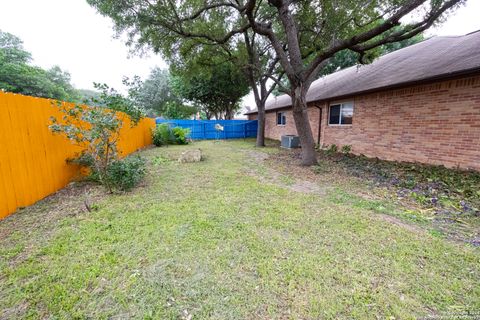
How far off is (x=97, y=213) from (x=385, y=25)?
23.1 ft

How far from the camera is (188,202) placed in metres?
3.72

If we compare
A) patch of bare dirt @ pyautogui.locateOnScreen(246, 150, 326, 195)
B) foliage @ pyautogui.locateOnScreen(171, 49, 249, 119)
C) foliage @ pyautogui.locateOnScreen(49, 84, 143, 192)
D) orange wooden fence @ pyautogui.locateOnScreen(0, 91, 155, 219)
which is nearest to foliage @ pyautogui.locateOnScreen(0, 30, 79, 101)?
foliage @ pyautogui.locateOnScreen(171, 49, 249, 119)

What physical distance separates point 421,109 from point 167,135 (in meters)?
11.6

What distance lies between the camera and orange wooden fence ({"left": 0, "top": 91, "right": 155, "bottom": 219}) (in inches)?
115

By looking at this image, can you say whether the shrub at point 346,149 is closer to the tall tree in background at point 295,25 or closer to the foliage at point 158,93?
the tall tree in background at point 295,25

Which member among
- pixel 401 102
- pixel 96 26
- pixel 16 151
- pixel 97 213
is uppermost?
pixel 96 26

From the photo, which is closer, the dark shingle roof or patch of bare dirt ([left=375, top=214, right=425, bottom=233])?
patch of bare dirt ([left=375, top=214, right=425, bottom=233])

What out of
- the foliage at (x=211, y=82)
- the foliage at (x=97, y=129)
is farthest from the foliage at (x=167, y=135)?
the foliage at (x=97, y=129)

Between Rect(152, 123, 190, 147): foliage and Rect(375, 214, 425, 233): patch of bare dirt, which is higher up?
Rect(152, 123, 190, 147): foliage

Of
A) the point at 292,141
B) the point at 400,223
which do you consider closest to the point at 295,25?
the point at 292,141

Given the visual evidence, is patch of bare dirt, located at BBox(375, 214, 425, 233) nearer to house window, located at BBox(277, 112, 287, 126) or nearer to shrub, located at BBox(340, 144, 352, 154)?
shrub, located at BBox(340, 144, 352, 154)

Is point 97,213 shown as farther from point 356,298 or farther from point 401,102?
point 401,102

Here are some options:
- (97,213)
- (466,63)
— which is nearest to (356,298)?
(97,213)

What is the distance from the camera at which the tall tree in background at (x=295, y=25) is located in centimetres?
557
